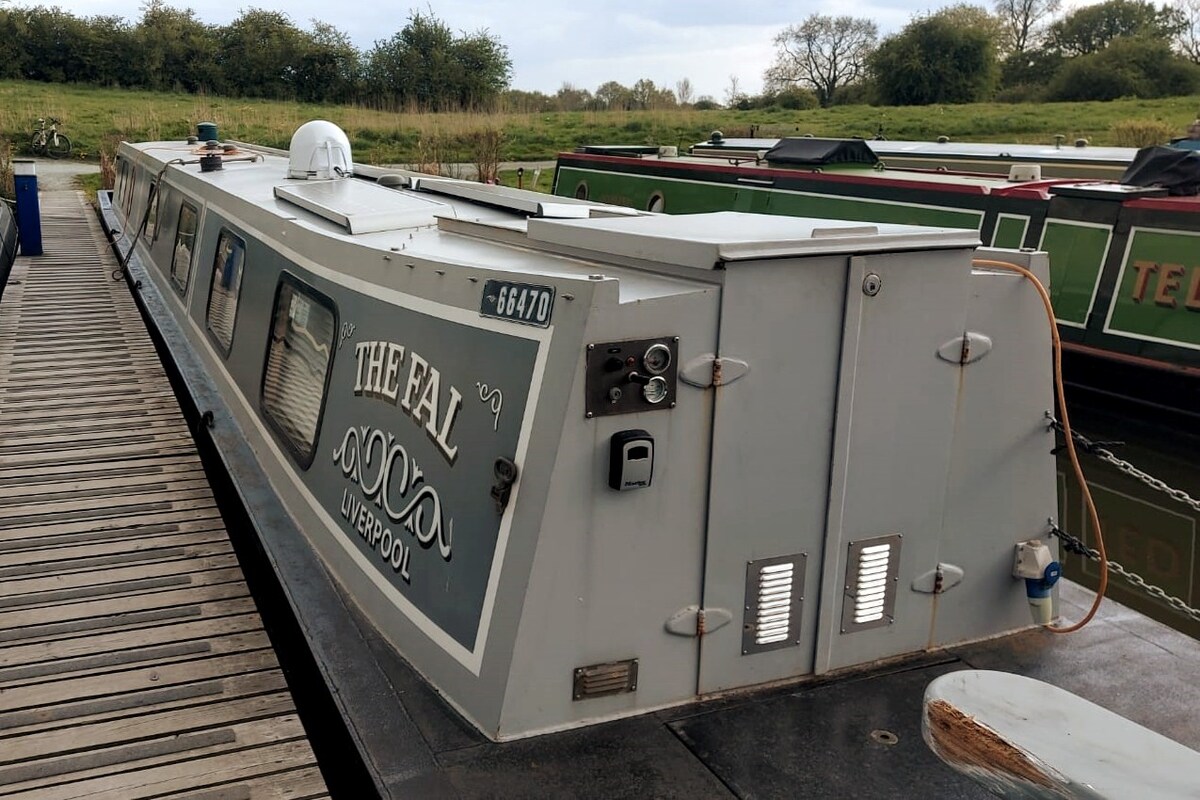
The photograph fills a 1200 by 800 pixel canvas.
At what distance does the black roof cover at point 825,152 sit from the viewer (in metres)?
12.0

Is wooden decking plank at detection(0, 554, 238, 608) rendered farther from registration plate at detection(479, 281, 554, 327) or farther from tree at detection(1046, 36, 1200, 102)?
tree at detection(1046, 36, 1200, 102)

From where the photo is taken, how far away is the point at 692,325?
7.45ft

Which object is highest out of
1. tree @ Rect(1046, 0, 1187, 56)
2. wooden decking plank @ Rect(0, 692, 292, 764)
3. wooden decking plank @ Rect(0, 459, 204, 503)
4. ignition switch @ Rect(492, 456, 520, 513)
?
tree @ Rect(1046, 0, 1187, 56)

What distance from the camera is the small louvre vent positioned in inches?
91.8

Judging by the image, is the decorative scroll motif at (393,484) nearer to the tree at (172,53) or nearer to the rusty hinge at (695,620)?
the rusty hinge at (695,620)

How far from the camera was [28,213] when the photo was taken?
10219mm

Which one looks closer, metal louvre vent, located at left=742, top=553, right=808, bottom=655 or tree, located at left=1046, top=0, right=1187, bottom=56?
metal louvre vent, located at left=742, top=553, right=808, bottom=655

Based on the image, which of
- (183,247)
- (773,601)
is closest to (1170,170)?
(183,247)

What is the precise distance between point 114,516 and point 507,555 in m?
2.87

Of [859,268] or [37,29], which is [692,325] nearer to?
[859,268]

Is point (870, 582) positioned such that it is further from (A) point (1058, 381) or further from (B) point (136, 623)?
(B) point (136, 623)

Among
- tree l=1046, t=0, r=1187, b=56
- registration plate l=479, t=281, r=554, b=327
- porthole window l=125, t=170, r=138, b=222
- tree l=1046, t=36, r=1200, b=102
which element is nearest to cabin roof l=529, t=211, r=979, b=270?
registration plate l=479, t=281, r=554, b=327

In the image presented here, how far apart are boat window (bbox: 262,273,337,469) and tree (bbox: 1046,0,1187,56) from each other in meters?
48.8

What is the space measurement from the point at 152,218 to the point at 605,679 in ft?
25.5
